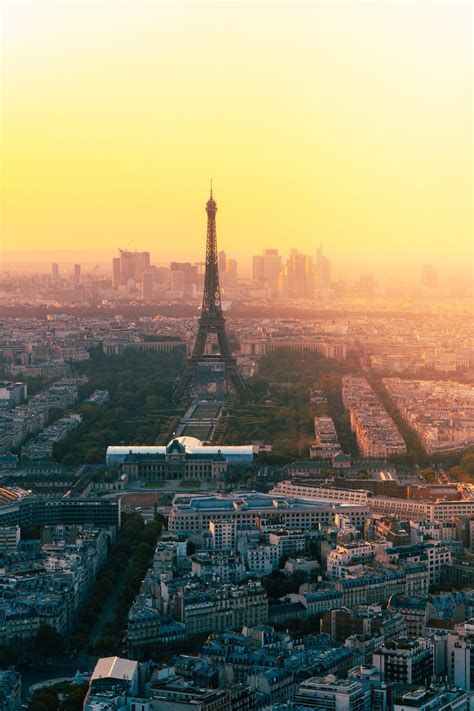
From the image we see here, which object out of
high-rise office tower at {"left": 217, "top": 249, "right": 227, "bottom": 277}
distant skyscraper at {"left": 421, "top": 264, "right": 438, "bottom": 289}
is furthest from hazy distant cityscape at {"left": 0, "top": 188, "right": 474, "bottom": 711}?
high-rise office tower at {"left": 217, "top": 249, "right": 227, "bottom": 277}

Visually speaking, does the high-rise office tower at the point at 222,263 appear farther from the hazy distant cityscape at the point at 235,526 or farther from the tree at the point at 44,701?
the tree at the point at 44,701

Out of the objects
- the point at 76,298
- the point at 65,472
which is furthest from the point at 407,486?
the point at 76,298

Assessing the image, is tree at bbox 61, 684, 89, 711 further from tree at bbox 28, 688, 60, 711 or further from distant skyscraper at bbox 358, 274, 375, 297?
distant skyscraper at bbox 358, 274, 375, 297

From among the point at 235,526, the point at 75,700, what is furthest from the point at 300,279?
the point at 75,700

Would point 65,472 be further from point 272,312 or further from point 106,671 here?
point 272,312

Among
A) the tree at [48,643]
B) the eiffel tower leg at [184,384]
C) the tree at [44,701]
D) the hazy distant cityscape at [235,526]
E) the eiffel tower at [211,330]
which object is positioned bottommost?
the tree at [44,701]

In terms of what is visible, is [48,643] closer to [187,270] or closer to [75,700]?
[75,700]

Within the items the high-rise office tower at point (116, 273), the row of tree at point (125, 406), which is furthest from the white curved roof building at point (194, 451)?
the high-rise office tower at point (116, 273)
